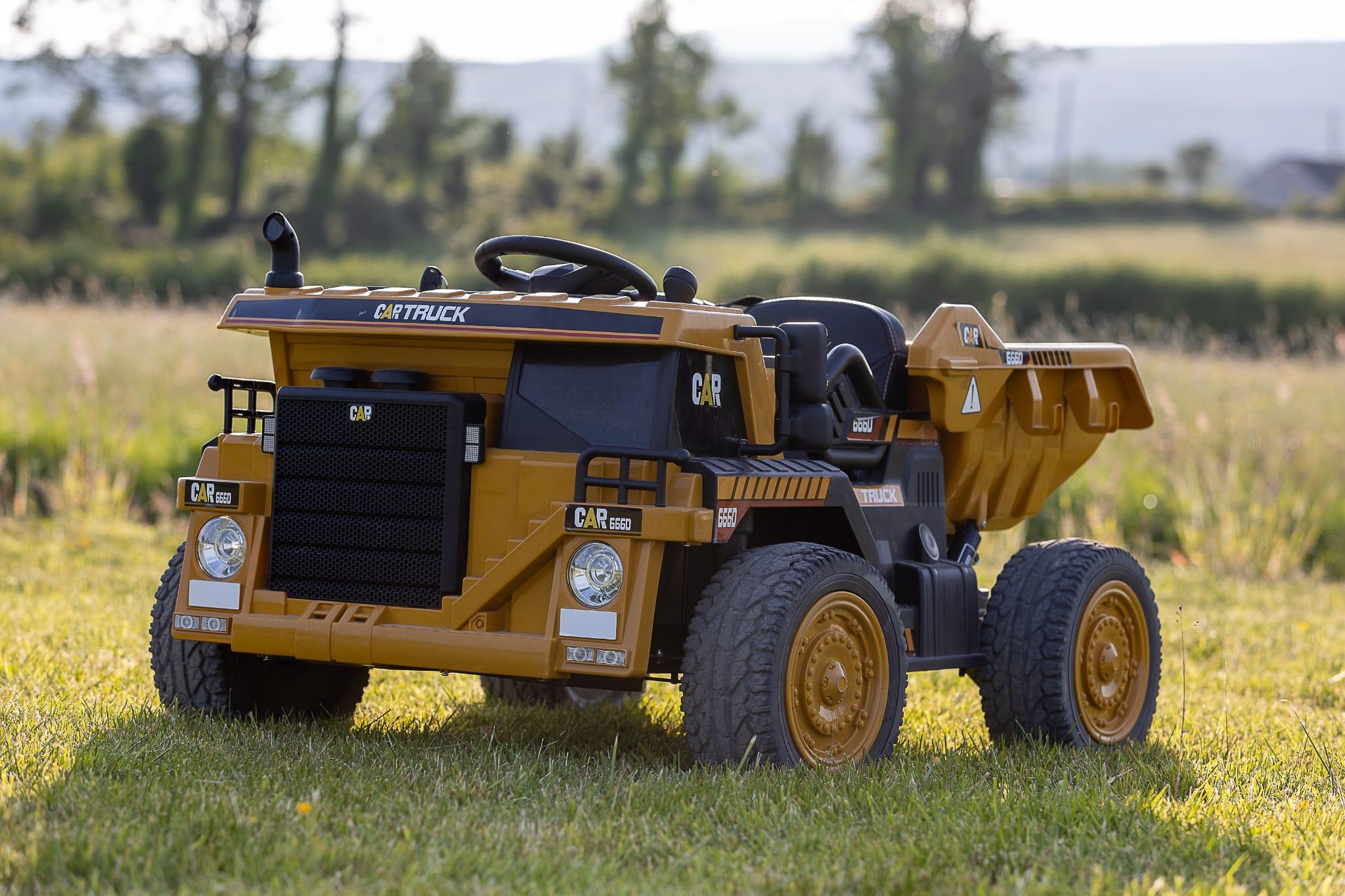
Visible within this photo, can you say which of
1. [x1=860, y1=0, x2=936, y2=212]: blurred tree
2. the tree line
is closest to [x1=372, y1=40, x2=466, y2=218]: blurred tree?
the tree line

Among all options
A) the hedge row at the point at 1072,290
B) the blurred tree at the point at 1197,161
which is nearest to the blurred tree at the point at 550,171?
the hedge row at the point at 1072,290

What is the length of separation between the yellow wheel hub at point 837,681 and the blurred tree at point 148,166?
4932cm

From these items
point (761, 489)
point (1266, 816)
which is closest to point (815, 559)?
point (761, 489)

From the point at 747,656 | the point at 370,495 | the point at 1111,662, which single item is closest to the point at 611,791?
the point at 747,656

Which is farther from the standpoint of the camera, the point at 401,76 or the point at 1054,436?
the point at 401,76

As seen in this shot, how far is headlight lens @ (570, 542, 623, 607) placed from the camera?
5.07m

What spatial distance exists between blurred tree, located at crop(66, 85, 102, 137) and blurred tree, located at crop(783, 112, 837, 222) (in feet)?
80.7

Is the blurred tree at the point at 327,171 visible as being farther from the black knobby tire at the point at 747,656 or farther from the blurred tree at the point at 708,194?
the black knobby tire at the point at 747,656

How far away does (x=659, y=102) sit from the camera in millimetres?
59500

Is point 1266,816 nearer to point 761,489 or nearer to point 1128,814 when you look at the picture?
point 1128,814

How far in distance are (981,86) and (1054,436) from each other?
188 ft

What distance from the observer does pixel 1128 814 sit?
4918mm

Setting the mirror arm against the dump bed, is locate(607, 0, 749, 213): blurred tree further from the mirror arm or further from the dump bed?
the mirror arm

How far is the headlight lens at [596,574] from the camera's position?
5074 mm
